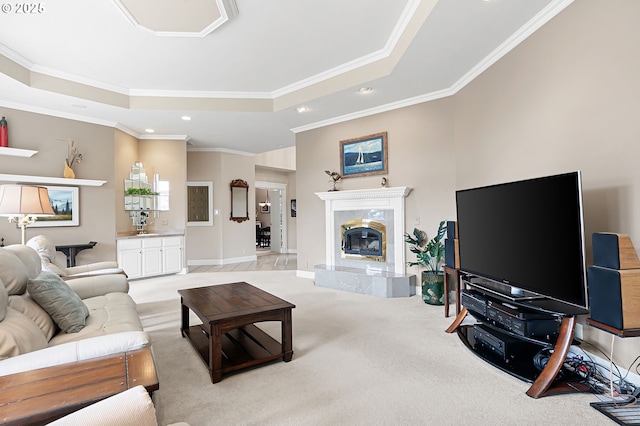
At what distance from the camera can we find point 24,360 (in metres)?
1.30

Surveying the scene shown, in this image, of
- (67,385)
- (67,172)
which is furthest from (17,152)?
(67,385)

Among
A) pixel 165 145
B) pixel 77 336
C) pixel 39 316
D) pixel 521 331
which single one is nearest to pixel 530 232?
pixel 521 331

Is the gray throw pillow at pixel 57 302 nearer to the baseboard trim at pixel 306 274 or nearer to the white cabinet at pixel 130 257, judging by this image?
the white cabinet at pixel 130 257

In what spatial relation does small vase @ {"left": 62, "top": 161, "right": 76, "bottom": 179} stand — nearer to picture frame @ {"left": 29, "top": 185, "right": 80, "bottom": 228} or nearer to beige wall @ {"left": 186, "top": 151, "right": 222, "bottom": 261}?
picture frame @ {"left": 29, "top": 185, "right": 80, "bottom": 228}

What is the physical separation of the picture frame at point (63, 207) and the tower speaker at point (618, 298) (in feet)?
20.8

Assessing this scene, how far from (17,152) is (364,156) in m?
5.03

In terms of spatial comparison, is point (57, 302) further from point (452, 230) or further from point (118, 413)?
point (452, 230)

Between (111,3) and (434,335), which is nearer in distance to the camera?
(111,3)

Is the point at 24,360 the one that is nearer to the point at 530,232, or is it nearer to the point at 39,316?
the point at 39,316

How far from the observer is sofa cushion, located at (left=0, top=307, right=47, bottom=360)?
1.35 m

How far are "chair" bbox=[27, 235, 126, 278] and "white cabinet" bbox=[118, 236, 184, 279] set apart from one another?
2134mm

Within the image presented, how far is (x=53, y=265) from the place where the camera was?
2.96 metres

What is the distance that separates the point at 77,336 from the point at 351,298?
3132mm

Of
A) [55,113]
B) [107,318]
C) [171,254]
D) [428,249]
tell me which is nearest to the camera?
[107,318]
